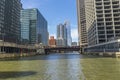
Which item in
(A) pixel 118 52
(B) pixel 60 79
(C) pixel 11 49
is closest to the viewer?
(B) pixel 60 79

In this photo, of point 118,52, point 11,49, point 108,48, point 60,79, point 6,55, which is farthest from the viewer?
point 11,49

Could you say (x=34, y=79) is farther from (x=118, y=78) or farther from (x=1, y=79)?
(x=118, y=78)

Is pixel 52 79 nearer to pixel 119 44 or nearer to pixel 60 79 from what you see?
pixel 60 79

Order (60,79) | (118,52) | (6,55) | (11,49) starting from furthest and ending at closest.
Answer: (11,49) → (6,55) → (118,52) → (60,79)

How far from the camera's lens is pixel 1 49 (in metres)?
137

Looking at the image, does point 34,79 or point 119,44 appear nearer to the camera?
point 34,79

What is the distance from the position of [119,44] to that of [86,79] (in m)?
85.4

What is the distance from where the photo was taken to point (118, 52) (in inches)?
4350

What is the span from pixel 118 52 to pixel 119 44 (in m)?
4.35

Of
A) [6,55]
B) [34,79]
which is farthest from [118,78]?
→ [6,55]

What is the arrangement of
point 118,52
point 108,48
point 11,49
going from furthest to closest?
1. point 11,49
2. point 108,48
3. point 118,52

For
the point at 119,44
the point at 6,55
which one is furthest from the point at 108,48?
the point at 6,55

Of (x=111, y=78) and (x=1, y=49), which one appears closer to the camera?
(x=111, y=78)

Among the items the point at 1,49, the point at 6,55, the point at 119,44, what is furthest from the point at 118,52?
the point at 1,49
